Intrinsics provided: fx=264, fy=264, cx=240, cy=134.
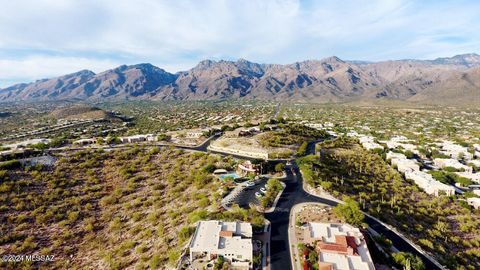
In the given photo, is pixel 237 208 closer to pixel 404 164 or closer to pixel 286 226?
pixel 286 226

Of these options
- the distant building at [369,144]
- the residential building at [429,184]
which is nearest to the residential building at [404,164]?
the residential building at [429,184]

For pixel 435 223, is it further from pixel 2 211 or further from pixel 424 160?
pixel 2 211

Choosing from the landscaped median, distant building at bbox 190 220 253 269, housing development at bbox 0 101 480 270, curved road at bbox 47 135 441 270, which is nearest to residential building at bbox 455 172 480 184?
housing development at bbox 0 101 480 270

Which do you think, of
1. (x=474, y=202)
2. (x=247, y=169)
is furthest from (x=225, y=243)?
(x=474, y=202)

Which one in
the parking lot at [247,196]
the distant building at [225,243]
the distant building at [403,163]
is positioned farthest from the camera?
the distant building at [403,163]

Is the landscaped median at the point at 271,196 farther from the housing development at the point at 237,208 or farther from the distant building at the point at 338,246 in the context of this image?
the distant building at the point at 338,246

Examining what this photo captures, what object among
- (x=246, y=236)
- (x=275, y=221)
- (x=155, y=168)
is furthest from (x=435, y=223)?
(x=155, y=168)
